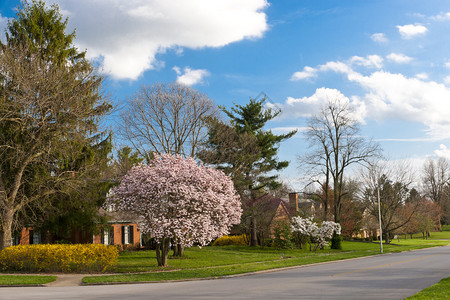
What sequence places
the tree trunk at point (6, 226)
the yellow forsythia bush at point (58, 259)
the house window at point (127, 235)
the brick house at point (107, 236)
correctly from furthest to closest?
the house window at point (127, 235) < the brick house at point (107, 236) < the tree trunk at point (6, 226) < the yellow forsythia bush at point (58, 259)

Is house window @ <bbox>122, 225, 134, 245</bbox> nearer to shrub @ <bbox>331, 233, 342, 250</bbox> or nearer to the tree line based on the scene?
Answer: the tree line

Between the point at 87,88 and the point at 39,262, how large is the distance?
426 inches

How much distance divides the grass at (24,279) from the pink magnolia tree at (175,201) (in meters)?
5.49

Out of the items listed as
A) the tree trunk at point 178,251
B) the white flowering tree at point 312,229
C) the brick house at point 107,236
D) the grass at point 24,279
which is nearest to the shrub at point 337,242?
the white flowering tree at point 312,229

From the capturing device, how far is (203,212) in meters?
22.8

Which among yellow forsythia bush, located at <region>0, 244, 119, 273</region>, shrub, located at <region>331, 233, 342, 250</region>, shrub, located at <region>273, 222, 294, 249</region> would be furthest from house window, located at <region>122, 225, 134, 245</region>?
shrub, located at <region>331, 233, 342, 250</region>

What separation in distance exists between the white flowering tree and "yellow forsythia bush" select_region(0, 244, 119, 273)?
73.1ft

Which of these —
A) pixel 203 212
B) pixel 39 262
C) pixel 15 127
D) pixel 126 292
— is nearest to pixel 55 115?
pixel 15 127

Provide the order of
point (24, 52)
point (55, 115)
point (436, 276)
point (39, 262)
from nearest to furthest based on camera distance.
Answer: point (436, 276) → point (39, 262) → point (55, 115) → point (24, 52)

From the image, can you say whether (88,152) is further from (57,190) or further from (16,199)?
(16,199)

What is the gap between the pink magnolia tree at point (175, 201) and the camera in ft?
72.6

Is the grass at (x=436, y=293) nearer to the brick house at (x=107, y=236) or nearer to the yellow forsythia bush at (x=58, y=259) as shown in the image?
the yellow forsythia bush at (x=58, y=259)

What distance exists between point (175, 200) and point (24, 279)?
26.5 feet

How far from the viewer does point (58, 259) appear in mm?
21438
